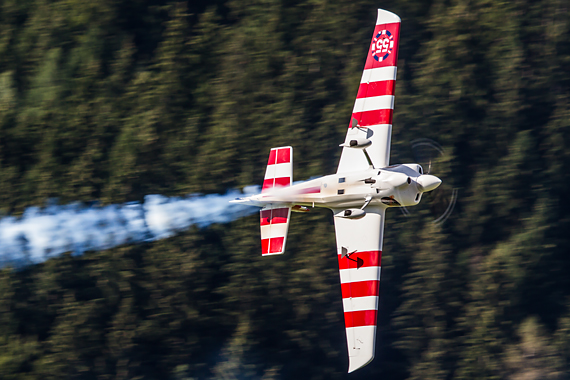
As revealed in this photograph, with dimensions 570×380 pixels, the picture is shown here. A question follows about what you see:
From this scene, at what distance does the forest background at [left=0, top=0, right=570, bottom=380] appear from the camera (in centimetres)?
2441

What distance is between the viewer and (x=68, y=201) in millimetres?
23750

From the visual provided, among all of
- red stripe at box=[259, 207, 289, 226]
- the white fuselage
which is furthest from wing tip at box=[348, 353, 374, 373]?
red stripe at box=[259, 207, 289, 226]

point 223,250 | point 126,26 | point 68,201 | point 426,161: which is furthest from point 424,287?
point 126,26

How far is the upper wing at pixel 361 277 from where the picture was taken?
15477mm

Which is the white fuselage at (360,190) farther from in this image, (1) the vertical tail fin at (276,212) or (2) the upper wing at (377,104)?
(2) the upper wing at (377,104)

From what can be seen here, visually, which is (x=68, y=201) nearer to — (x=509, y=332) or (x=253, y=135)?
(x=253, y=135)

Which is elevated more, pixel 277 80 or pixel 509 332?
pixel 277 80

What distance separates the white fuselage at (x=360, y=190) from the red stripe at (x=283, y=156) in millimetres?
605

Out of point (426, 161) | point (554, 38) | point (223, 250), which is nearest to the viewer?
point (426, 161)

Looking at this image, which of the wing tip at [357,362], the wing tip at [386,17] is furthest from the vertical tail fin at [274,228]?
the wing tip at [386,17]

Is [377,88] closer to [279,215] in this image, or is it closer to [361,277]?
[279,215]

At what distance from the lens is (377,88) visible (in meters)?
16.9

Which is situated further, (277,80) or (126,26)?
(126,26)

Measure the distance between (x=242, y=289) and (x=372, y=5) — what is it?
36.6 feet
